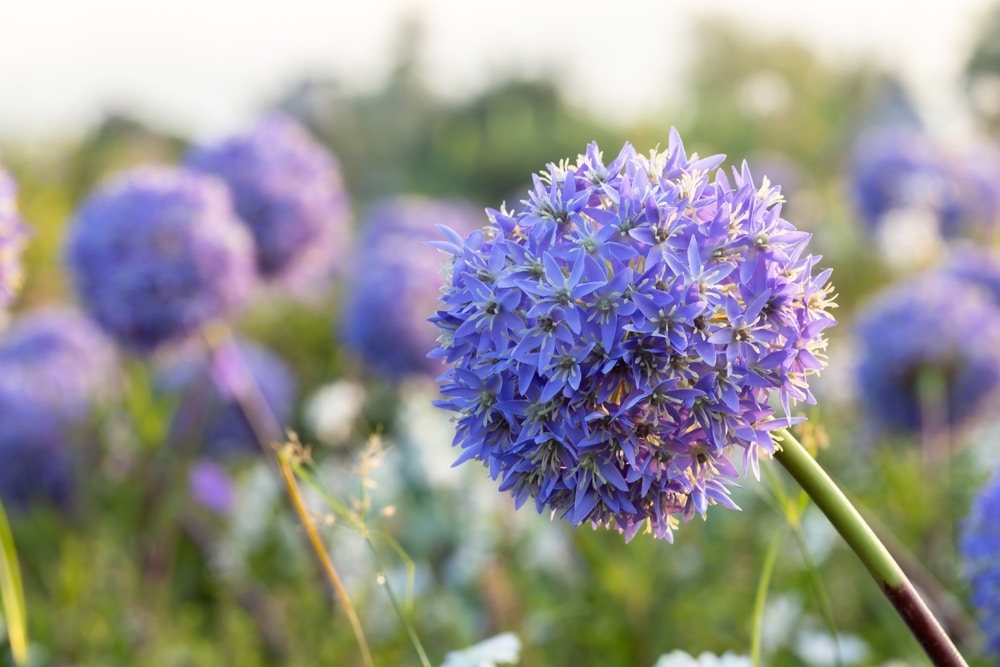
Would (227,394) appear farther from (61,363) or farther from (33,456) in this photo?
(61,363)

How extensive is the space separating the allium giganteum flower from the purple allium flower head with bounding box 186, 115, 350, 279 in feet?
9.27

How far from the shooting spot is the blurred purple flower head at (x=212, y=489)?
4.71 metres

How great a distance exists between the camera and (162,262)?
3.71 metres

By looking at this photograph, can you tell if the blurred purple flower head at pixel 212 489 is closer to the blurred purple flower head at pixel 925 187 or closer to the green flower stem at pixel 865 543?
→ the green flower stem at pixel 865 543

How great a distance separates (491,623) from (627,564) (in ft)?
1.92

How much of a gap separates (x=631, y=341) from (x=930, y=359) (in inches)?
119

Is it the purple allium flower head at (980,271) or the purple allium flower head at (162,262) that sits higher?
the purple allium flower head at (162,262)

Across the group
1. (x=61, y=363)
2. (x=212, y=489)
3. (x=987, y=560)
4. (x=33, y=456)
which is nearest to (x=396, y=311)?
(x=212, y=489)

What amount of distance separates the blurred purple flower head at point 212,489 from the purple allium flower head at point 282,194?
3.47 feet

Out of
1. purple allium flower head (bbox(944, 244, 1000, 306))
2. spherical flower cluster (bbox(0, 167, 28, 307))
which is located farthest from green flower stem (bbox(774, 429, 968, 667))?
purple allium flower head (bbox(944, 244, 1000, 306))

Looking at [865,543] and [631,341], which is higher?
[631,341]

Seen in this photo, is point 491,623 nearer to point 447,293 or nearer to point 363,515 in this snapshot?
point 363,515

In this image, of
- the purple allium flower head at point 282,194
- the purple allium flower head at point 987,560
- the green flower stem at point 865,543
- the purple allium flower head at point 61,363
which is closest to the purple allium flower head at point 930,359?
the purple allium flower head at point 987,560

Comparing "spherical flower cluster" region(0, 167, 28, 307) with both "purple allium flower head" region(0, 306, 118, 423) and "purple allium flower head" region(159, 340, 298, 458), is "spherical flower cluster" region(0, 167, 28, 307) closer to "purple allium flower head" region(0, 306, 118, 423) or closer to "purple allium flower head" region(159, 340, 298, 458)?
"purple allium flower head" region(159, 340, 298, 458)
